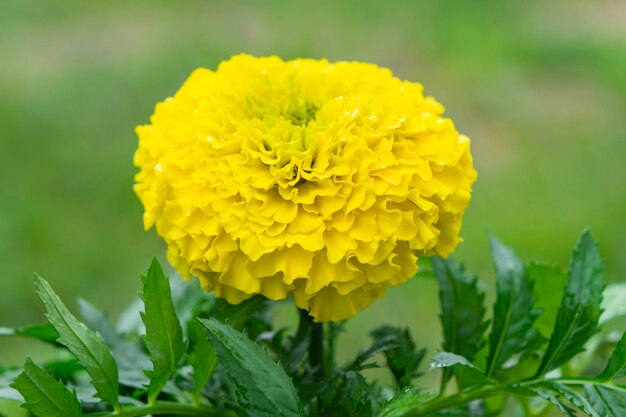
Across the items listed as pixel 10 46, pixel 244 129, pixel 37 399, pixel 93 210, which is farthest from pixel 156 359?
pixel 10 46

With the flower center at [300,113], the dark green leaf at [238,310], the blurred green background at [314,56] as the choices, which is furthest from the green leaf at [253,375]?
the blurred green background at [314,56]

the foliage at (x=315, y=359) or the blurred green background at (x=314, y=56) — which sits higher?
the blurred green background at (x=314, y=56)

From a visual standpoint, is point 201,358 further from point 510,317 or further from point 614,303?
point 614,303

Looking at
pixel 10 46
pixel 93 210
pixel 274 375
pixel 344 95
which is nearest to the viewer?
pixel 274 375

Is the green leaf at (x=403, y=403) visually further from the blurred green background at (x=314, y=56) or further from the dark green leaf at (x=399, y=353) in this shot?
the blurred green background at (x=314, y=56)

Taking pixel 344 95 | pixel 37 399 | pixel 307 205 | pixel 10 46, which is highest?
pixel 10 46

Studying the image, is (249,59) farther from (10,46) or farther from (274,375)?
(10,46)

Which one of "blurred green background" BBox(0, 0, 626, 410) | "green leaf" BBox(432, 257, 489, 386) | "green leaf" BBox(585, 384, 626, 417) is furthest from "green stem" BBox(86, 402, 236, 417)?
"blurred green background" BBox(0, 0, 626, 410)

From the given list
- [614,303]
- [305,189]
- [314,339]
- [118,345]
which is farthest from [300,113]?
[614,303]
